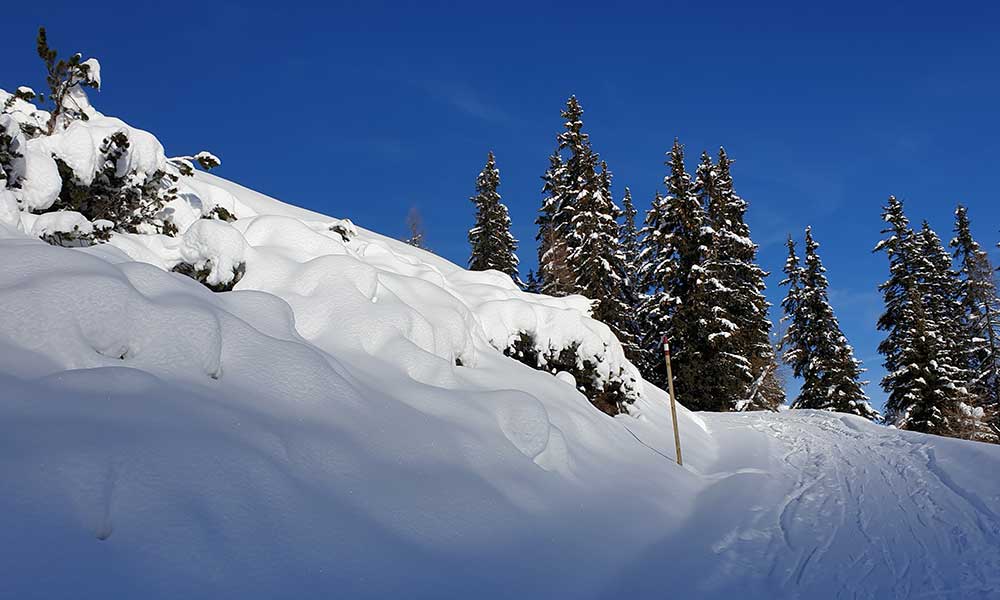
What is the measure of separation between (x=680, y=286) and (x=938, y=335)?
10704mm

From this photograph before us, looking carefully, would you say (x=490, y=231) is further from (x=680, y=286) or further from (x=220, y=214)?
(x=220, y=214)

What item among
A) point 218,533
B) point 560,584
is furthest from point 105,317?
point 560,584

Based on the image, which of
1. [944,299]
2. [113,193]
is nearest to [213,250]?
[113,193]

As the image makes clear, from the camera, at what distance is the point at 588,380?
1284 cm

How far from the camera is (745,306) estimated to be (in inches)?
1016

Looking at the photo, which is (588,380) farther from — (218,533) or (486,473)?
(218,533)

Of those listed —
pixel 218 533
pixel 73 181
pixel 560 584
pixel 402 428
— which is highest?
pixel 73 181

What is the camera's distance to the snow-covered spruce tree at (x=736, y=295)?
79.0 ft

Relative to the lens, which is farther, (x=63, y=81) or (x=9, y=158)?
(x=63, y=81)

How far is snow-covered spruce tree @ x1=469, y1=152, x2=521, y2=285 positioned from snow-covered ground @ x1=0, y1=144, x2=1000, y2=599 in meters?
26.4

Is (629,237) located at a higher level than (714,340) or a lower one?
higher

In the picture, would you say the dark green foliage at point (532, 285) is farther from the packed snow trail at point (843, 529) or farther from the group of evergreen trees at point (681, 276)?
the packed snow trail at point (843, 529)

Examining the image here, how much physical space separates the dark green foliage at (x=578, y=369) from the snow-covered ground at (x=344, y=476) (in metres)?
2.51

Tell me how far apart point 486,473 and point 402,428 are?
0.98m
